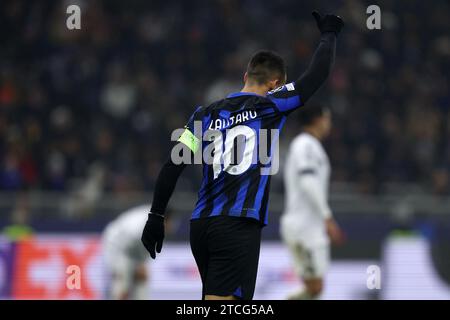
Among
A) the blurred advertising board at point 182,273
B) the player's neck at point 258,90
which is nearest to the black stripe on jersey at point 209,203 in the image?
the player's neck at point 258,90

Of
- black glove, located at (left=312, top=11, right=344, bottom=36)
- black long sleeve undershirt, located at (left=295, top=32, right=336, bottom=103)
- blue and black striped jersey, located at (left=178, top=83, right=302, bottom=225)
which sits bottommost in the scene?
blue and black striped jersey, located at (left=178, top=83, right=302, bottom=225)

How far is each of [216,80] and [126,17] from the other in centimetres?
235

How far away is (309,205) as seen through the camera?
29.8 feet

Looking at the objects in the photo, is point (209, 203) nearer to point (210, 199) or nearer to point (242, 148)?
point (210, 199)

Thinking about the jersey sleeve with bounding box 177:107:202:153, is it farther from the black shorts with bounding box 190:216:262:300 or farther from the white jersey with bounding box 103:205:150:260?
the white jersey with bounding box 103:205:150:260

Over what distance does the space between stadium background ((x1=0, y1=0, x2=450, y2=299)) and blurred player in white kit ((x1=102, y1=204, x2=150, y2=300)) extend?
220cm

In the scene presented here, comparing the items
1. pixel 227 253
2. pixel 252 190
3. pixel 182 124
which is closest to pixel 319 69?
pixel 252 190

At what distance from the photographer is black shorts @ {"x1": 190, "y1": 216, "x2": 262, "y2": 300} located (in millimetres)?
5062

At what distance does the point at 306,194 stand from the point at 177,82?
640cm

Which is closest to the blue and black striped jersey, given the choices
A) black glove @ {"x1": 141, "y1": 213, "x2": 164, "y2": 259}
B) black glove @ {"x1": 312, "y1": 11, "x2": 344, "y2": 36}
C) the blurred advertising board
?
A: black glove @ {"x1": 141, "y1": 213, "x2": 164, "y2": 259}

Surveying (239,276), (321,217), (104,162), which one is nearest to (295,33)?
(104,162)

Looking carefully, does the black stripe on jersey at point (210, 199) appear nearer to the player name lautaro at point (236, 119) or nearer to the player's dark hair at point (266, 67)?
the player name lautaro at point (236, 119)
